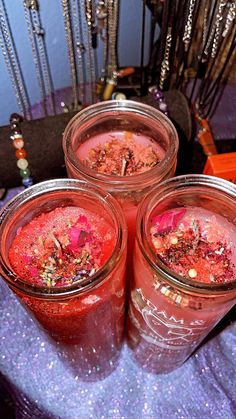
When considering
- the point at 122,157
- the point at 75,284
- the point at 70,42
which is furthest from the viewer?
the point at 70,42

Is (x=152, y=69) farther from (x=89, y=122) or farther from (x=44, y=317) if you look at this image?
(x=44, y=317)

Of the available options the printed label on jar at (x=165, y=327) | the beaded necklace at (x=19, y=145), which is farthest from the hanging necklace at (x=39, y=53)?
the printed label on jar at (x=165, y=327)

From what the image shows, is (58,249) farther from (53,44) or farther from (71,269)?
(53,44)

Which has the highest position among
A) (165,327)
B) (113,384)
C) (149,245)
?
(149,245)

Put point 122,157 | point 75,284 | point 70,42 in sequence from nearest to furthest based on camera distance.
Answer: point 75,284, point 122,157, point 70,42

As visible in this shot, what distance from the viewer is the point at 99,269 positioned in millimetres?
375

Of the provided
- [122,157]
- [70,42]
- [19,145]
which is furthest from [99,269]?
[70,42]

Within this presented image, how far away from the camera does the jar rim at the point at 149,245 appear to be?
0.37 metres

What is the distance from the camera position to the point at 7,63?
0.66 m

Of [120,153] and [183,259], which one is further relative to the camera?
[120,153]

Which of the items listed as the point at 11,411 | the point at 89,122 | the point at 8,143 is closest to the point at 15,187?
the point at 8,143

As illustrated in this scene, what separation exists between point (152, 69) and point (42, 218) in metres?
0.40

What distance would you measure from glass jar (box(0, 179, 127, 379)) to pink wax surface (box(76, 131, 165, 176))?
0.07m

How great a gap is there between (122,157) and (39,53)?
288mm
